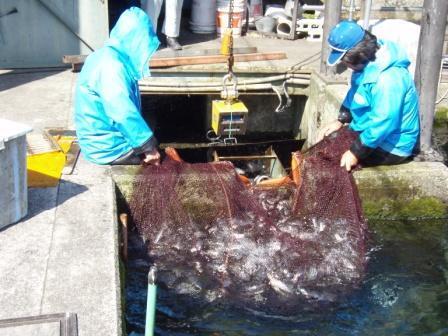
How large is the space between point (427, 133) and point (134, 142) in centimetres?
307

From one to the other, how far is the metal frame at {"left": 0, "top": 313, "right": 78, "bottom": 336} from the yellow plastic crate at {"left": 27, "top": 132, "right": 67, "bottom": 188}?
1930 mm

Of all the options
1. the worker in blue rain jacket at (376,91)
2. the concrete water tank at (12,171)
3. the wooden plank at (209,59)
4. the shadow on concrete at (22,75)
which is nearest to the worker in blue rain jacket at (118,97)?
the concrete water tank at (12,171)

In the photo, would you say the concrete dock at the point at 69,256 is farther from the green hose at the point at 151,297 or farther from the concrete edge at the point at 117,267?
the green hose at the point at 151,297

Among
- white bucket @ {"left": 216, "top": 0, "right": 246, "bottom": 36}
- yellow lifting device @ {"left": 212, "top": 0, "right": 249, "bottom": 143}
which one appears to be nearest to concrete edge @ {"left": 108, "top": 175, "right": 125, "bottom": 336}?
yellow lifting device @ {"left": 212, "top": 0, "right": 249, "bottom": 143}

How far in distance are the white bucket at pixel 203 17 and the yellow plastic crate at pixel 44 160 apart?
15.2ft

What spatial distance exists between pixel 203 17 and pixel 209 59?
202cm

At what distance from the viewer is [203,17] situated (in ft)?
33.9

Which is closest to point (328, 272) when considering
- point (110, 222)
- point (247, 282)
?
point (247, 282)

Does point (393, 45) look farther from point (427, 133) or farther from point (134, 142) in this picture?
point (134, 142)

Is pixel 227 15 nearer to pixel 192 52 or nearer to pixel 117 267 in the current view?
pixel 192 52

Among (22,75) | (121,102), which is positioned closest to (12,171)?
(121,102)

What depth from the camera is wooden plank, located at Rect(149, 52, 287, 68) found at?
836 centimetres

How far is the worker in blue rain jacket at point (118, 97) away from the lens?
5.36m

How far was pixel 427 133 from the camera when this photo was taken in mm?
6457
